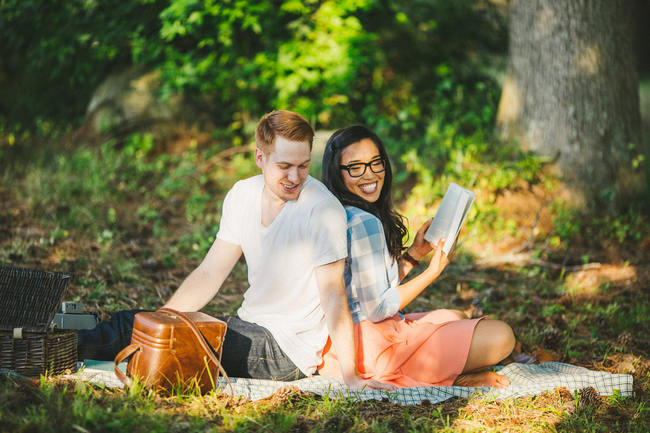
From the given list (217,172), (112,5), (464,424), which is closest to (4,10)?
(112,5)

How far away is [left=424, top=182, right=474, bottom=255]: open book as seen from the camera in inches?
120

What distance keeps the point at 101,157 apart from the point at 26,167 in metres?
0.81

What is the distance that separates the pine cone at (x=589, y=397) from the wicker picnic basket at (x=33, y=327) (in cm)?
251

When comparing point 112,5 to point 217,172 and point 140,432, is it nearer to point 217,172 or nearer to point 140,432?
point 217,172

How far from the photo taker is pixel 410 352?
9.86ft

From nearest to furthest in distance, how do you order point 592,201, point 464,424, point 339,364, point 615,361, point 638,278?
point 464,424 < point 339,364 < point 615,361 < point 638,278 < point 592,201

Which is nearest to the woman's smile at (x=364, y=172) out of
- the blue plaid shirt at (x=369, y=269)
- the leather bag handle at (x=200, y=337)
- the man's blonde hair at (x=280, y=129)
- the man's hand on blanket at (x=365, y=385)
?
the blue plaid shirt at (x=369, y=269)

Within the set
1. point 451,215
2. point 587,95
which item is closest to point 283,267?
point 451,215

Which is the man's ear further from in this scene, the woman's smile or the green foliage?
the green foliage

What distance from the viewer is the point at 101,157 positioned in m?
6.97

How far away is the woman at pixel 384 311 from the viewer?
2.94 metres

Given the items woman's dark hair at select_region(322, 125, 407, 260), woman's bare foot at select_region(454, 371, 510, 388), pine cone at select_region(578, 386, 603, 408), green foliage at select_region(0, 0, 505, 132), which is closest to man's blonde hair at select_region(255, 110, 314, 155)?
woman's dark hair at select_region(322, 125, 407, 260)

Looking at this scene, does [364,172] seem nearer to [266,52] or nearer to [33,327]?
[33,327]

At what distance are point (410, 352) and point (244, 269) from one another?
2289mm
